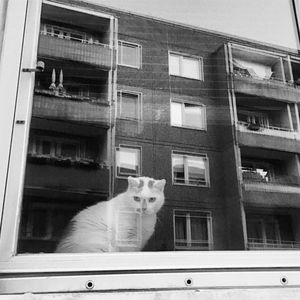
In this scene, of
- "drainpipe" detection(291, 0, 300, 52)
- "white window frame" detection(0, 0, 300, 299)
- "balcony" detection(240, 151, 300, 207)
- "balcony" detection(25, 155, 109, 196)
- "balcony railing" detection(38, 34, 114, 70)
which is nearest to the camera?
"white window frame" detection(0, 0, 300, 299)

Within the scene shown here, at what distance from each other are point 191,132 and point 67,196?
42 cm

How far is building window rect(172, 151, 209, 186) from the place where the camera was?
42.0 inches

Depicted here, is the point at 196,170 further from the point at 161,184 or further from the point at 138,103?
the point at 138,103

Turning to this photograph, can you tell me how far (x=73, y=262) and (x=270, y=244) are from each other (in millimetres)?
516

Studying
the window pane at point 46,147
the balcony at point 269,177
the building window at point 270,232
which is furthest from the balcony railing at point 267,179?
the window pane at point 46,147

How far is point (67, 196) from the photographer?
0.96 meters

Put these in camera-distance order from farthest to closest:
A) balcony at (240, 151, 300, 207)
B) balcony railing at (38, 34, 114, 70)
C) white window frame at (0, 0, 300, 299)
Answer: balcony at (240, 151, 300, 207) < balcony railing at (38, 34, 114, 70) < white window frame at (0, 0, 300, 299)

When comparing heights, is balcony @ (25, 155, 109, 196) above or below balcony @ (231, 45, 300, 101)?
below

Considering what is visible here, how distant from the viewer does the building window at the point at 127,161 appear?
104 cm

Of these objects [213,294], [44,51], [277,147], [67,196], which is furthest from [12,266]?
[277,147]

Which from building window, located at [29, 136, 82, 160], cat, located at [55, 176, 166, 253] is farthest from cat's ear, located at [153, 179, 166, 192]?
building window, located at [29, 136, 82, 160]

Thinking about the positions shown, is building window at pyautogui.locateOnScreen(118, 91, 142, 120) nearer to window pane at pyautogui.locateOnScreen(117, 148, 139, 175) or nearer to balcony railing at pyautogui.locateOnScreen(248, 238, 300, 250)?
window pane at pyautogui.locateOnScreen(117, 148, 139, 175)

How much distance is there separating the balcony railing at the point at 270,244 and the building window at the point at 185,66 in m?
0.53

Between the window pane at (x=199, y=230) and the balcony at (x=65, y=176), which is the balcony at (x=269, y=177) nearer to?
the window pane at (x=199, y=230)
